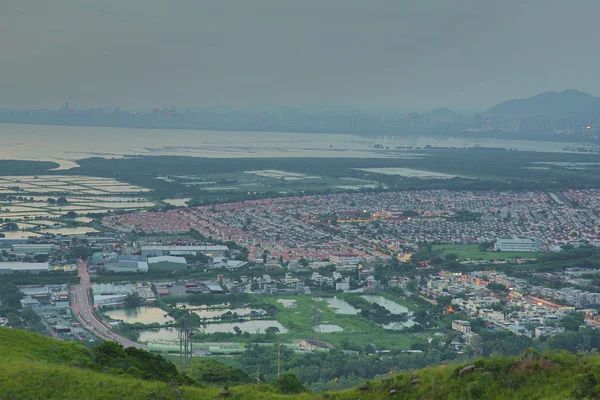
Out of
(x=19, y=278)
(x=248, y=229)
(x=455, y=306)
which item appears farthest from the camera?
(x=248, y=229)

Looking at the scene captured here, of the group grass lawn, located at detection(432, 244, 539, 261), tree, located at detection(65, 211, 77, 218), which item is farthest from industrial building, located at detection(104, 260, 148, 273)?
tree, located at detection(65, 211, 77, 218)

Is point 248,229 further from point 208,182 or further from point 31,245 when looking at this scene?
point 208,182

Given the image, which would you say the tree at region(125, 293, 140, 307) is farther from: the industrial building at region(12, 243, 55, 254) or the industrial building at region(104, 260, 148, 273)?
the industrial building at region(12, 243, 55, 254)

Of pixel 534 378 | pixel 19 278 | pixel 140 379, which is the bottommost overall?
pixel 19 278

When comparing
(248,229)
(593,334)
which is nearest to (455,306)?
(593,334)

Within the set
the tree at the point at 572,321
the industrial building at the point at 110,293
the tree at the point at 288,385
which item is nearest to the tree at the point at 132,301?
the industrial building at the point at 110,293

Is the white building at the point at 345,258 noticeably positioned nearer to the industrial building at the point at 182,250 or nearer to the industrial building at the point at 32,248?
the industrial building at the point at 182,250
